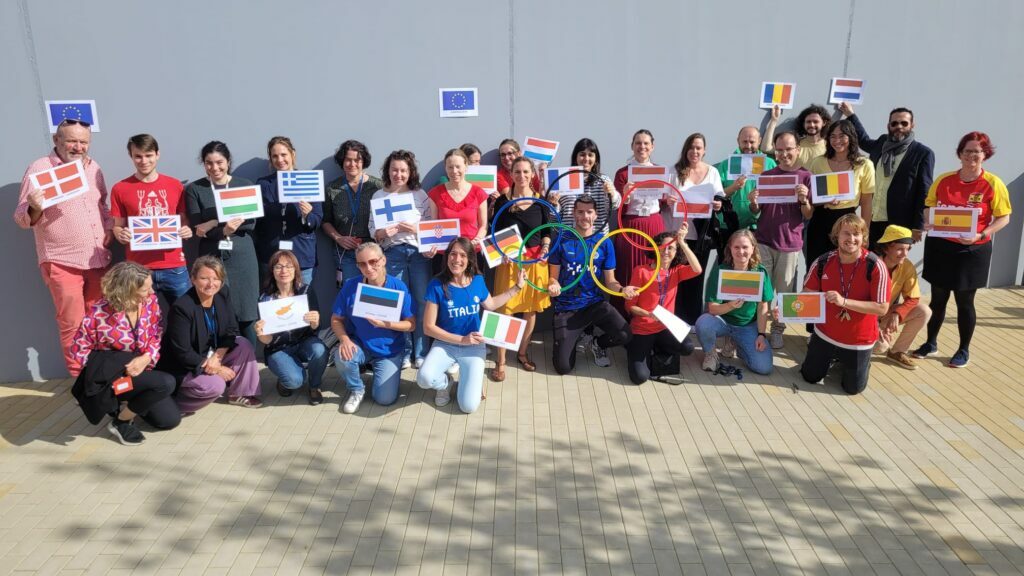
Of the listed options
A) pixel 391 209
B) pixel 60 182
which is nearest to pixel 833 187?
pixel 391 209

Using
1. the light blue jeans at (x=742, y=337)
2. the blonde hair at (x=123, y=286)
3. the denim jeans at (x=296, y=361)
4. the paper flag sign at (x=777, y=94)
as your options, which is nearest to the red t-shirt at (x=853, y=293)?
the light blue jeans at (x=742, y=337)

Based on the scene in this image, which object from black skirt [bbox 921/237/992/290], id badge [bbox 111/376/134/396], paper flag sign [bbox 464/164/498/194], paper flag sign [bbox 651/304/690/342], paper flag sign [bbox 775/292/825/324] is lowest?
id badge [bbox 111/376/134/396]

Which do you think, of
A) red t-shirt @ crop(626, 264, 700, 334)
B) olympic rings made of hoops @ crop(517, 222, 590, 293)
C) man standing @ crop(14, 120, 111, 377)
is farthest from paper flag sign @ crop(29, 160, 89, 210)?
red t-shirt @ crop(626, 264, 700, 334)

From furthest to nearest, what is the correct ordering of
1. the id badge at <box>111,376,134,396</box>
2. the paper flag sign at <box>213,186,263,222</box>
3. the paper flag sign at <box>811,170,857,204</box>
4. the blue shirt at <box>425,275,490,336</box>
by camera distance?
the paper flag sign at <box>811,170,857,204</box>
the paper flag sign at <box>213,186,263,222</box>
the blue shirt at <box>425,275,490,336</box>
the id badge at <box>111,376,134,396</box>

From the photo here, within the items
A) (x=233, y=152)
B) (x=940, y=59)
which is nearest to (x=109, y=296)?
(x=233, y=152)

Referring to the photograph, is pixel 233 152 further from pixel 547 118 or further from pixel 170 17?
pixel 547 118

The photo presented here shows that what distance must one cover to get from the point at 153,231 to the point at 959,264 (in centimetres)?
690

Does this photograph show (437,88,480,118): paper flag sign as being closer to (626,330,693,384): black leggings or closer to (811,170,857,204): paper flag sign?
(626,330,693,384): black leggings

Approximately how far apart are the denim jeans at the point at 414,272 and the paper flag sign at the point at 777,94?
404 cm

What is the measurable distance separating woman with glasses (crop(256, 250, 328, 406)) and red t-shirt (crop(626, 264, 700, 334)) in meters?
2.71

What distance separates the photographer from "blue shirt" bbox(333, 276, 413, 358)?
5555 millimetres

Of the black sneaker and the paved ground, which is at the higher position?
the black sneaker

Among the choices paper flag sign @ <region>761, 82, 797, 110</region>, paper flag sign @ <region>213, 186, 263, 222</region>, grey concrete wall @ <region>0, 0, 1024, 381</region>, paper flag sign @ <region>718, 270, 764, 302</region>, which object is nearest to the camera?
paper flag sign @ <region>213, 186, 263, 222</region>

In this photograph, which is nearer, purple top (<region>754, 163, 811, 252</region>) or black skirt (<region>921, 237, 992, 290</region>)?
black skirt (<region>921, 237, 992, 290</region>)
